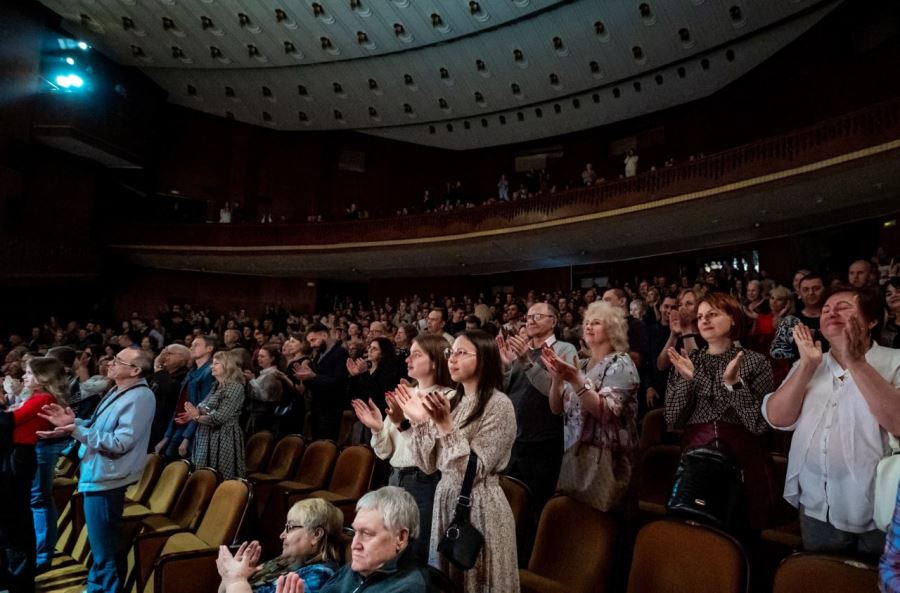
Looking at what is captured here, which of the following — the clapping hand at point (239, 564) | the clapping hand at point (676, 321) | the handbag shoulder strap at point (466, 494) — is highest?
the clapping hand at point (676, 321)

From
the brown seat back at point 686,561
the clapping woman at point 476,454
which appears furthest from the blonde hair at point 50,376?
the brown seat back at point 686,561

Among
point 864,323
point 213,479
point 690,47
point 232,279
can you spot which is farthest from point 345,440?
point 232,279

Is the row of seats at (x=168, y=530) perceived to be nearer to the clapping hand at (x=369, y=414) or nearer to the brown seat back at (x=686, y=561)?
the clapping hand at (x=369, y=414)

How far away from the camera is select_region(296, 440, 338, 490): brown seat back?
3.04 metres

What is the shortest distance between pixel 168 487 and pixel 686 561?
2565 mm

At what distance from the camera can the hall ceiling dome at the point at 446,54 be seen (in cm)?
960

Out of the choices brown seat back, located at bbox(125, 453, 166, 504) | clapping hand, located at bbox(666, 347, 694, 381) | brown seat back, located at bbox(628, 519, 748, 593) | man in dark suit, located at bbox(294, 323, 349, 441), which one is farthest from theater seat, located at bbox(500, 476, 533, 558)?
brown seat back, located at bbox(125, 453, 166, 504)

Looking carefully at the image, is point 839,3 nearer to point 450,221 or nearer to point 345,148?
point 450,221

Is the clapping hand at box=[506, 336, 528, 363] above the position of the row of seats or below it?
above

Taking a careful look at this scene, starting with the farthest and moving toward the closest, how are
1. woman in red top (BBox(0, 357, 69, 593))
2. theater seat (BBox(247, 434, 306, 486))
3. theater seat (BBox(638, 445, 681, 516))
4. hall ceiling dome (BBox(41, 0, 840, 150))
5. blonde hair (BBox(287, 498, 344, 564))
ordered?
hall ceiling dome (BBox(41, 0, 840, 150))
theater seat (BBox(247, 434, 306, 486))
theater seat (BBox(638, 445, 681, 516))
woman in red top (BBox(0, 357, 69, 593))
blonde hair (BBox(287, 498, 344, 564))

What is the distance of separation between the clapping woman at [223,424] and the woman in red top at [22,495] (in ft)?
2.08

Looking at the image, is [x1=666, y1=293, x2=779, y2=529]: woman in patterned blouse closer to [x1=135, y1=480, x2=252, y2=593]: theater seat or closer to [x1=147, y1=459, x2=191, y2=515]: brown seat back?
[x1=135, y1=480, x2=252, y2=593]: theater seat

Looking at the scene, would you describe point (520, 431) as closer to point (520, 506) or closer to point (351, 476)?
point (520, 506)

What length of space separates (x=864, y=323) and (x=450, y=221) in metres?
9.69
